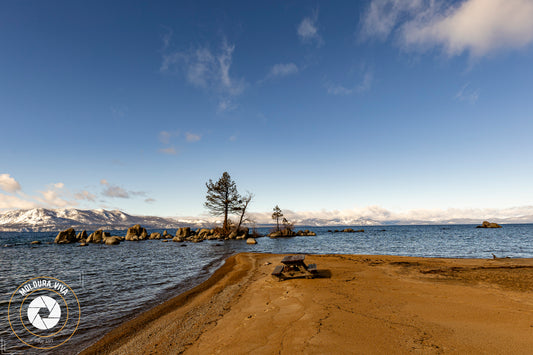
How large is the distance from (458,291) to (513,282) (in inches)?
161

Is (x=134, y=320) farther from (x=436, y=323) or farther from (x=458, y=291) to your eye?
(x=458, y=291)

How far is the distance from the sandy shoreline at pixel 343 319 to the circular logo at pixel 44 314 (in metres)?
1.99

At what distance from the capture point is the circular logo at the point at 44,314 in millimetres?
7328

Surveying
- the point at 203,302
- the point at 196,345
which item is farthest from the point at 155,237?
the point at 196,345

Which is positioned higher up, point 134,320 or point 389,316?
point 389,316

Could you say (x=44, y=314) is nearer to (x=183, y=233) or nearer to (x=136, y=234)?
(x=183, y=233)

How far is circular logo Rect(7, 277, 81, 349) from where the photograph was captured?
7.33 metres

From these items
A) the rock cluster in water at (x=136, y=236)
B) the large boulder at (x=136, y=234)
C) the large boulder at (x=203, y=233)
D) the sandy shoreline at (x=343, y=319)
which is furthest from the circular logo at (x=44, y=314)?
the large boulder at (x=136, y=234)

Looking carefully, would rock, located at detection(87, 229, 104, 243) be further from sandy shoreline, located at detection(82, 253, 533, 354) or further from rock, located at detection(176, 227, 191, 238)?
sandy shoreline, located at detection(82, 253, 533, 354)

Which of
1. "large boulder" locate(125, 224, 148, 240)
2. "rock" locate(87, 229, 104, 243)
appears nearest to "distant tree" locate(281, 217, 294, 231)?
"large boulder" locate(125, 224, 148, 240)

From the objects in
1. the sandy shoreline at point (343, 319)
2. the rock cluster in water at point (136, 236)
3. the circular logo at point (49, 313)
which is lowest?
the circular logo at point (49, 313)

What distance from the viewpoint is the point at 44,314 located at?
9586mm

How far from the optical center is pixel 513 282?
35.4 feet

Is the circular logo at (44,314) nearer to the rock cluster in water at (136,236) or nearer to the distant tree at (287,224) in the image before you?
the rock cluster in water at (136,236)
